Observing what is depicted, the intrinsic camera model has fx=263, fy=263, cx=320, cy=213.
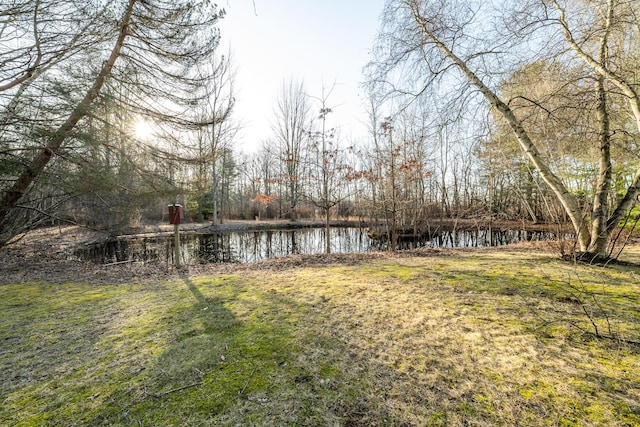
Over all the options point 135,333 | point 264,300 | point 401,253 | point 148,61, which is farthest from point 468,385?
point 148,61

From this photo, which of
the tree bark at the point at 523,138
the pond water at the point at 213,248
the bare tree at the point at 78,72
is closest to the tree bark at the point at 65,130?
the bare tree at the point at 78,72

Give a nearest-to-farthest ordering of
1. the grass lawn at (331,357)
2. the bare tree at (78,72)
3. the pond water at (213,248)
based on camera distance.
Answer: the grass lawn at (331,357) < the bare tree at (78,72) < the pond water at (213,248)

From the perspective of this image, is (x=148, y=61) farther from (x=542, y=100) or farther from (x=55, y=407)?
(x=542, y=100)

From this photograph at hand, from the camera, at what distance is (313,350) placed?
2.50 m

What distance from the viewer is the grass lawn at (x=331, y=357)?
5.82 ft

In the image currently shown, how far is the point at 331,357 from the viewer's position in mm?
2391

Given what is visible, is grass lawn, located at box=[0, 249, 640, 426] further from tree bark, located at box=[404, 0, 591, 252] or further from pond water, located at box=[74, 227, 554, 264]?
pond water, located at box=[74, 227, 554, 264]

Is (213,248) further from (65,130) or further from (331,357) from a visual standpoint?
(331,357)

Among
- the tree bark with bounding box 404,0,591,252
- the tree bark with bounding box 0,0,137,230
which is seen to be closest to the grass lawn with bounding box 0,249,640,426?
the tree bark with bounding box 404,0,591,252

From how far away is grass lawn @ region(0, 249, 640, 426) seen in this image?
Answer: 1774 mm

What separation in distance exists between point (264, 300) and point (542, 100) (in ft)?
21.3

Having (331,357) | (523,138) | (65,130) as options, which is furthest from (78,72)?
(523,138)

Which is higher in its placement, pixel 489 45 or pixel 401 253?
pixel 489 45

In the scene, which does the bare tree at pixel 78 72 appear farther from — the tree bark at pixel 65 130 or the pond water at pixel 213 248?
the pond water at pixel 213 248
